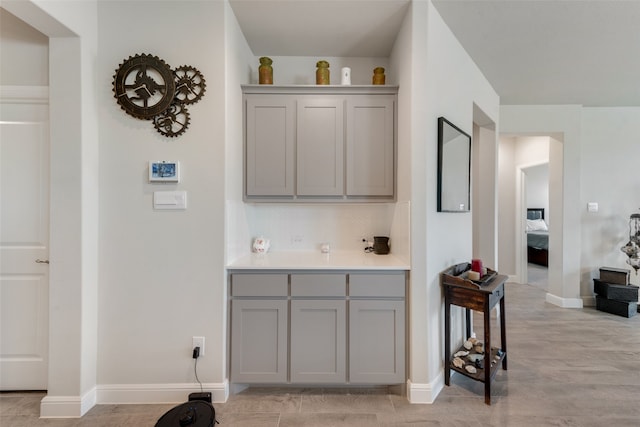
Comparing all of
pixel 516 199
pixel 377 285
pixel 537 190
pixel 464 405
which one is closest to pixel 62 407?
pixel 377 285

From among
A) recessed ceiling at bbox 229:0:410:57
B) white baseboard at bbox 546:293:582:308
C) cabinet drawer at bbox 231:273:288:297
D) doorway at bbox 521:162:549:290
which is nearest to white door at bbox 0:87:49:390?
cabinet drawer at bbox 231:273:288:297

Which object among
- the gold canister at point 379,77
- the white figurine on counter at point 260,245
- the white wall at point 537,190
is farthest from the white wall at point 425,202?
the white wall at point 537,190

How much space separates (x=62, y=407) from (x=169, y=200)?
4.73ft

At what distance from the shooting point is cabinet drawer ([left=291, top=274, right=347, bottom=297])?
2.01 metres

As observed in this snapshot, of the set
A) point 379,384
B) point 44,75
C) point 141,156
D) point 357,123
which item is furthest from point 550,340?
point 44,75

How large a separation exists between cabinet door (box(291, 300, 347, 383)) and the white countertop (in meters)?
0.25

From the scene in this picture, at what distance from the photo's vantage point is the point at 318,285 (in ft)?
6.60

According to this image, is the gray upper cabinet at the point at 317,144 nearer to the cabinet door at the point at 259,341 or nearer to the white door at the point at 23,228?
the cabinet door at the point at 259,341

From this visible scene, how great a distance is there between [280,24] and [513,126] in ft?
10.6

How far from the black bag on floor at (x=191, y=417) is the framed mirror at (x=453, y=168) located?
1.93 metres

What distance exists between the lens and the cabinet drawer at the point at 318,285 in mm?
2006

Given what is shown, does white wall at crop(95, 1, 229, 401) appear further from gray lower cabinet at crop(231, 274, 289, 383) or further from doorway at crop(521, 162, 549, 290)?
doorway at crop(521, 162, 549, 290)

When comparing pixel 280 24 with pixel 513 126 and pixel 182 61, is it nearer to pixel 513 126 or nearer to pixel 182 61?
pixel 182 61

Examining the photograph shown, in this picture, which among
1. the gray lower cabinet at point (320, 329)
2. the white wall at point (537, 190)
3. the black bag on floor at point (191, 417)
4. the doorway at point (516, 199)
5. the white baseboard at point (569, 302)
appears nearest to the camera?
the black bag on floor at point (191, 417)
